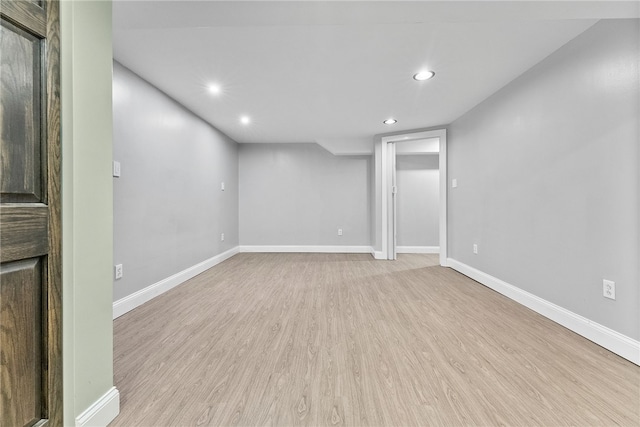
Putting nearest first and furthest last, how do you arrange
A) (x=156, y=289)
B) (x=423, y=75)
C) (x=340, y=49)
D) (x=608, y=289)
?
(x=608, y=289) → (x=340, y=49) → (x=423, y=75) → (x=156, y=289)

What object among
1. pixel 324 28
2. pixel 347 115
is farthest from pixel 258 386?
pixel 347 115

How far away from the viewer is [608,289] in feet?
5.65

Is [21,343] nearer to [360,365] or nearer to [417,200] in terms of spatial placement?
[360,365]

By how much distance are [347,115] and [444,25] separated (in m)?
1.94

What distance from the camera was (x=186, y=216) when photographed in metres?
3.38

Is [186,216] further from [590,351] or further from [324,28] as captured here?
[590,351]

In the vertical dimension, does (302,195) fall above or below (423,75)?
below

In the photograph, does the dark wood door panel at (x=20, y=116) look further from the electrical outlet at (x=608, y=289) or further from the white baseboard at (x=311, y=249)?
the white baseboard at (x=311, y=249)

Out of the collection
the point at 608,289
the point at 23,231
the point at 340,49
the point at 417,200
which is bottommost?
the point at 608,289

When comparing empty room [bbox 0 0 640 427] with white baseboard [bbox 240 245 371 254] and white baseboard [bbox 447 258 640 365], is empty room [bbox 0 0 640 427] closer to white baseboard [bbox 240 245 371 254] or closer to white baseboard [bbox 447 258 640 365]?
white baseboard [bbox 447 258 640 365]

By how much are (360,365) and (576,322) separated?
5.24 feet

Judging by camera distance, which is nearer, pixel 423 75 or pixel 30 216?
pixel 30 216

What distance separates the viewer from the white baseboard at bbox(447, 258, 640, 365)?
158 centimetres

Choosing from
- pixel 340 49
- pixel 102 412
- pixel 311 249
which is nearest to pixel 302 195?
pixel 311 249
